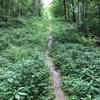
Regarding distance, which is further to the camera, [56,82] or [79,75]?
[56,82]

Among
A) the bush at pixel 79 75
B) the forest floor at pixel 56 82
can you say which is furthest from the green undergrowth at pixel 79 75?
the forest floor at pixel 56 82

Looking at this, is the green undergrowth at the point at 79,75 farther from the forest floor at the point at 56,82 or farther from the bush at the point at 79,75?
the forest floor at the point at 56,82

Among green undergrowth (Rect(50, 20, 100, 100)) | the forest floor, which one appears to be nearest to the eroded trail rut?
the forest floor

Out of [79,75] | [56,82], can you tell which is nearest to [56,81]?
[56,82]

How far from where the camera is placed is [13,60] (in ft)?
29.2

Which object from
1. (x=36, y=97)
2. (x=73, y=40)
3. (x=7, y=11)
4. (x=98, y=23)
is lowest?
(x=36, y=97)

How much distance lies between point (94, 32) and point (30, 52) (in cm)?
864

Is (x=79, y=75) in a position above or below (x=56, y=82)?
above

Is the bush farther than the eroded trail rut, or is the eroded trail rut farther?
the eroded trail rut

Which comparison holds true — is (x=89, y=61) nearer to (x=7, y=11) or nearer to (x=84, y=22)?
(x=84, y=22)

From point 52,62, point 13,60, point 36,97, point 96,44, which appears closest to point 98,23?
→ point 96,44

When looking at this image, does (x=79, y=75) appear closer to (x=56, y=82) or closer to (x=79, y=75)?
(x=79, y=75)

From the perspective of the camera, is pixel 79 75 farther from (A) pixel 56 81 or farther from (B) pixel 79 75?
(A) pixel 56 81

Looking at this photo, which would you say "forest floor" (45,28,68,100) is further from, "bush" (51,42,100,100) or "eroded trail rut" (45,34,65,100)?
"bush" (51,42,100,100)
